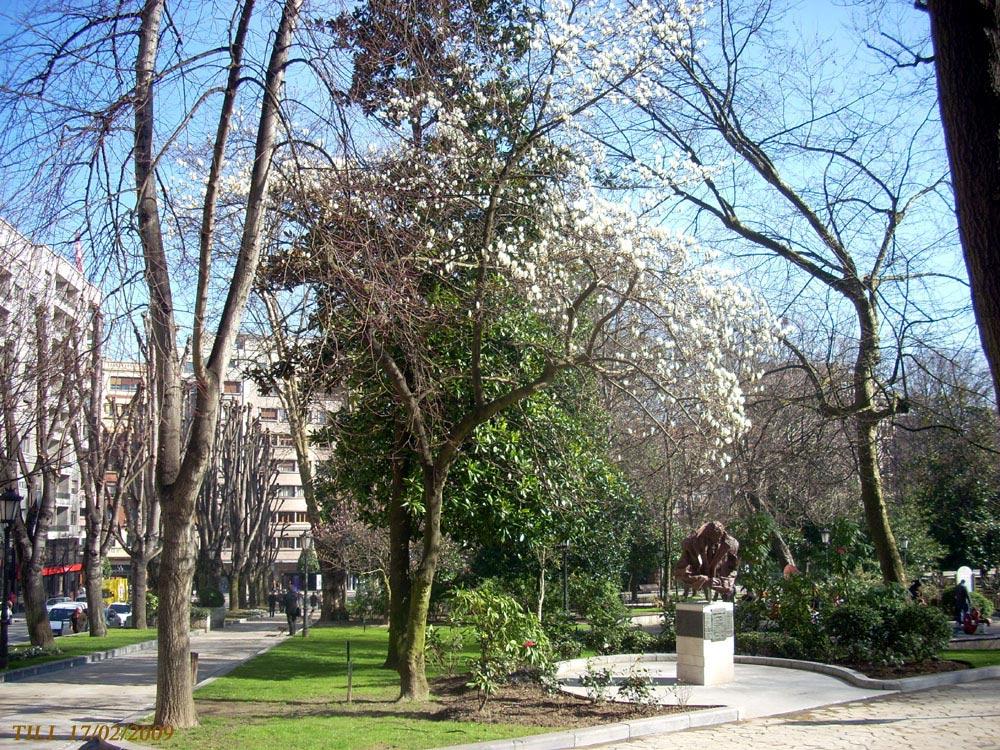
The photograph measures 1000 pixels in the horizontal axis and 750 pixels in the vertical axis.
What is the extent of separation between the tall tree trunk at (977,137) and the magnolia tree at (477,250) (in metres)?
5.33

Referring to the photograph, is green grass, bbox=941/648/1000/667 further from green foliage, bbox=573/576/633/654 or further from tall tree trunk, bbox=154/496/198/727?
tall tree trunk, bbox=154/496/198/727

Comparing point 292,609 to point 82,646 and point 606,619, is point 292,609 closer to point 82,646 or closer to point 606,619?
point 82,646

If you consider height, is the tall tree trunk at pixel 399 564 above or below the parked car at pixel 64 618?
above

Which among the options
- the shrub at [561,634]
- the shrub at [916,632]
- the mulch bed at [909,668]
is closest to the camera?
the mulch bed at [909,668]

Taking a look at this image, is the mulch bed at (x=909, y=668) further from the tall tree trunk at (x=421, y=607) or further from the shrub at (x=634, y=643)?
the tall tree trunk at (x=421, y=607)

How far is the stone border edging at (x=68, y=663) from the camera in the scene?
1739 cm

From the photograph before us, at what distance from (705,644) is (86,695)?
9.71 meters

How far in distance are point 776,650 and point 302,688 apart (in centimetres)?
873

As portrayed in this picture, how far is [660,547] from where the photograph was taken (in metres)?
35.6

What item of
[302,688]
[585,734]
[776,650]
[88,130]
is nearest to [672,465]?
[776,650]

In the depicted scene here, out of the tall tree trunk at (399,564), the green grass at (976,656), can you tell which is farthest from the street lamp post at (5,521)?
the green grass at (976,656)

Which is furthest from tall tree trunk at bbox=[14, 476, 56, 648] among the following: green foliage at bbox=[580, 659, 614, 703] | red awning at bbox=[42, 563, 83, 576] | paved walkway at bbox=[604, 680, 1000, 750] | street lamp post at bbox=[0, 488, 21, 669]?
red awning at bbox=[42, 563, 83, 576]

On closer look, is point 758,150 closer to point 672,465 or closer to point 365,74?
point 365,74

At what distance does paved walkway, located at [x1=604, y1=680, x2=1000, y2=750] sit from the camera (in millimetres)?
10023
